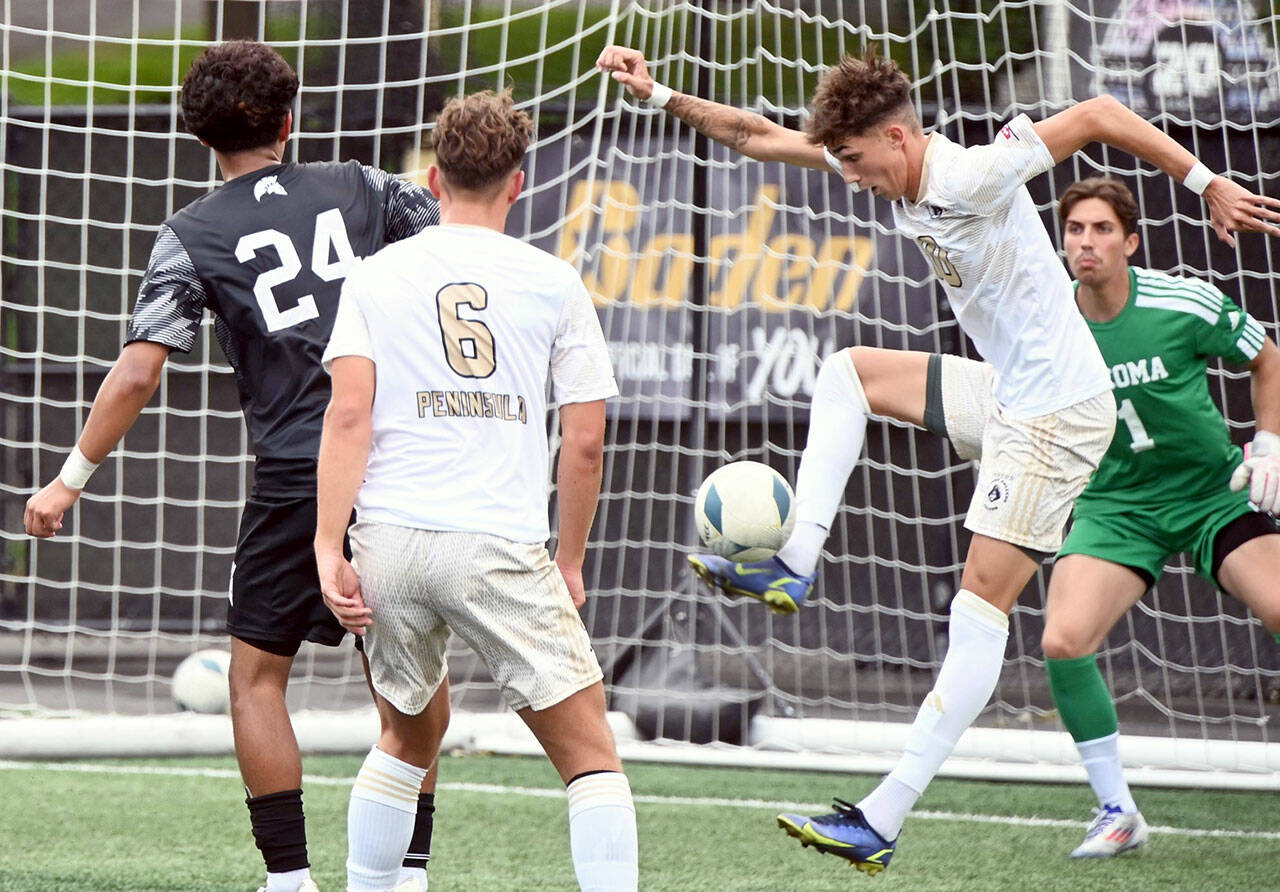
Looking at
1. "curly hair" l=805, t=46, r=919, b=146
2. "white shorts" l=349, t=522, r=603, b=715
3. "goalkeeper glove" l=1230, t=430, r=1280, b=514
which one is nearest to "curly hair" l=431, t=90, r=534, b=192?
"white shorts" l=349, t=522, r=603, b=715

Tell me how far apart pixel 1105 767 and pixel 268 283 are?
2.92 metres

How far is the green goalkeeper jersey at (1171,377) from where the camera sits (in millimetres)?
4660

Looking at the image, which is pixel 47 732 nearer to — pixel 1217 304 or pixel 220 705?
pixel 220 705

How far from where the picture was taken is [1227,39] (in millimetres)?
7035

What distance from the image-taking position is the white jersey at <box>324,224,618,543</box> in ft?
9.11

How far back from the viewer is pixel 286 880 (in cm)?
342

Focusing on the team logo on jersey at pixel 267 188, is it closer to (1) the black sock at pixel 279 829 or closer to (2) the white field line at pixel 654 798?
(1) the black sock at pixel 279 829

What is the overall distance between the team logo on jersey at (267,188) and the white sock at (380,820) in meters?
1.25

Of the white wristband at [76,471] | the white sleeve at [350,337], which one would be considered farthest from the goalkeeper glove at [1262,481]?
the white wristband at [76,471]

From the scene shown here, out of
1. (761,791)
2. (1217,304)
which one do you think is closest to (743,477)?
(1217,304)

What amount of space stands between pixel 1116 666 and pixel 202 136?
548cm

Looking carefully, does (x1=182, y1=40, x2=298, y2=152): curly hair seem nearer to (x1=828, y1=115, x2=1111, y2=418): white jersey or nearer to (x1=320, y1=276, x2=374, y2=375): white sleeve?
(x1=320, y1=276, x2=374, y2=375): white sleeve

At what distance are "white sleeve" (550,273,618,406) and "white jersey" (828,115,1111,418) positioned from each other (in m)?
0.99

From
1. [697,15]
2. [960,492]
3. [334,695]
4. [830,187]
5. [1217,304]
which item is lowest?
[334,695]
